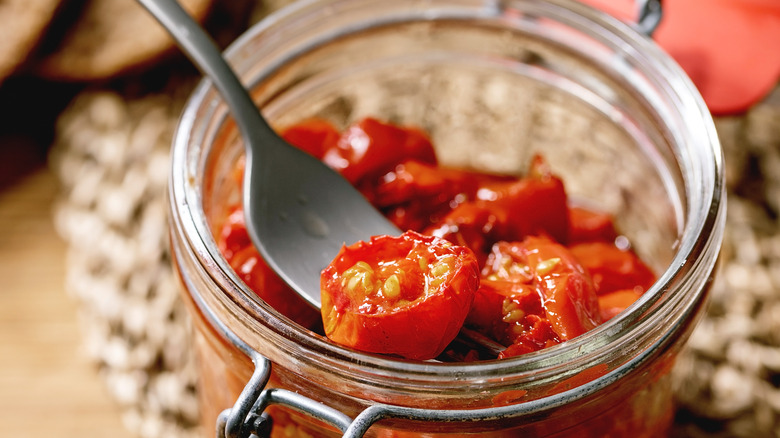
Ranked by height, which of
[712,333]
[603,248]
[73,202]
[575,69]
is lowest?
[712,333]

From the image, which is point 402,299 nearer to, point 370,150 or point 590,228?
point 370,150

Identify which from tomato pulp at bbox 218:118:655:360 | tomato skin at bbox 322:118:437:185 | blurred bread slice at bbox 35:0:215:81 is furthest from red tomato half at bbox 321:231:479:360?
blurred bread slice at bbox 35:0:215:81

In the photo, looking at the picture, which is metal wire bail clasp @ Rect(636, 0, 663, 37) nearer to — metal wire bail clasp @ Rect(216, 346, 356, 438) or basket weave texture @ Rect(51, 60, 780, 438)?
basket weave texture @ Rect(51, 60, 780, 438)

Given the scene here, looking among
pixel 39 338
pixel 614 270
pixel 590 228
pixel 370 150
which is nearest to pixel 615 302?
pixel 614 270

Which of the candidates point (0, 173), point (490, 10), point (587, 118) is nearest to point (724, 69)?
point (587, 118)

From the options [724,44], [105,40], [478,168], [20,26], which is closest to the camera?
[724,44]

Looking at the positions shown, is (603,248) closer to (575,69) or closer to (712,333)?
(575,69)

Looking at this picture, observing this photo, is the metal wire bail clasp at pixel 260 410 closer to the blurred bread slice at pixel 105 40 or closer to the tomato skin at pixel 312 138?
the tomato skin at pixel 312 138
